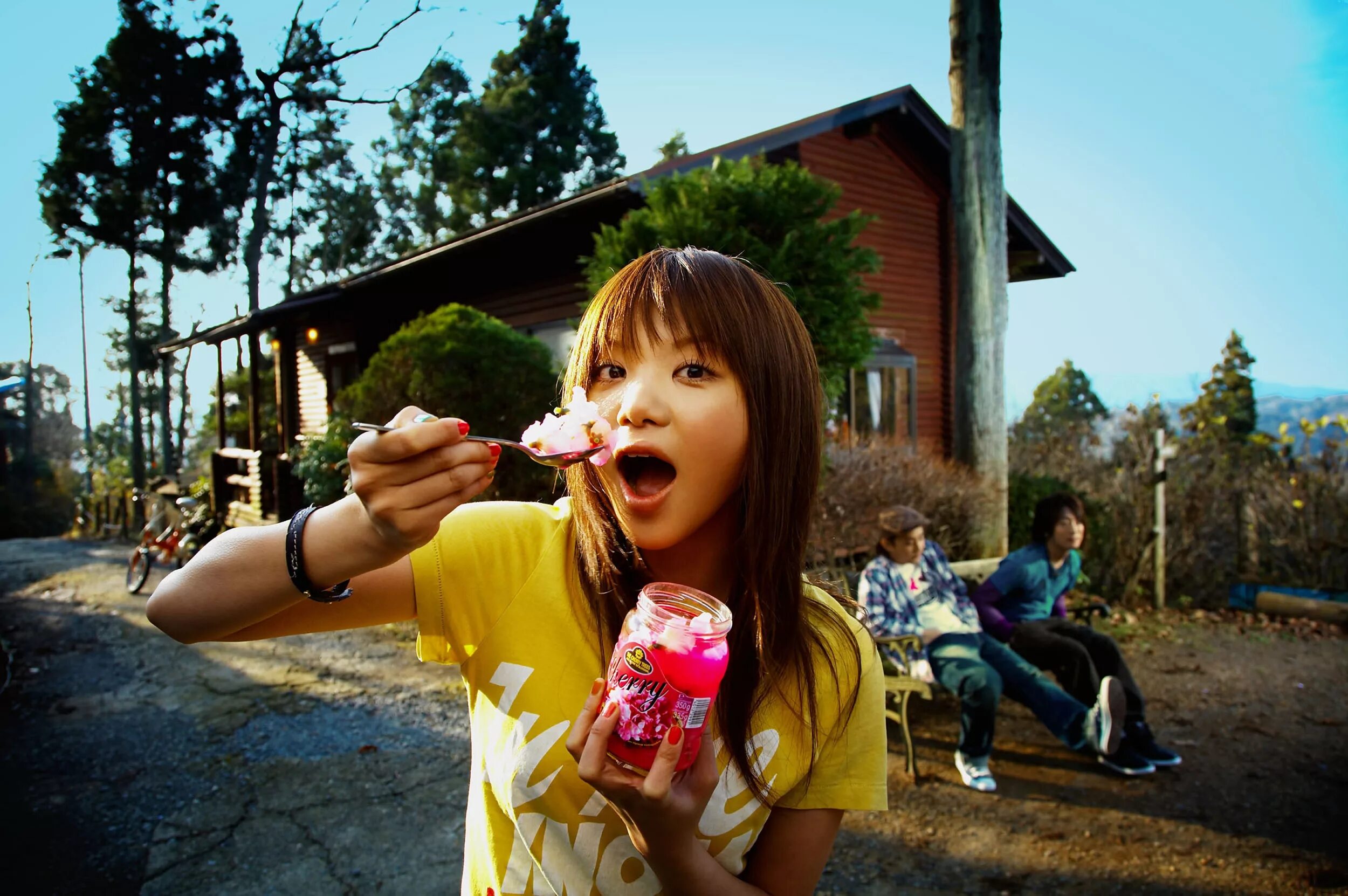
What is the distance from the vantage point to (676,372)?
1.22m

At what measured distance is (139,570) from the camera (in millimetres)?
10078

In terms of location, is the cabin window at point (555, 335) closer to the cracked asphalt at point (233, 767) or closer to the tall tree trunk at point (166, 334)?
the cracked asphalt at point (233, 767)

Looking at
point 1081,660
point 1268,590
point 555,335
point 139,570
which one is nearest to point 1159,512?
point 1268,590

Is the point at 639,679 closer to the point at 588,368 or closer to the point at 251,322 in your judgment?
the point at 588,368

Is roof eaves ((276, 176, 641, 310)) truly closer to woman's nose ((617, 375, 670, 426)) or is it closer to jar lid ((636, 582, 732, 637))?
woman's nose ((617, 375, 670, 426))

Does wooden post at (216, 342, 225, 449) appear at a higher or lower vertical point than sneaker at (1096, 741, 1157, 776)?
higher

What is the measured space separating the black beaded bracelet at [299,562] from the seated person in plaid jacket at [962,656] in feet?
13.1

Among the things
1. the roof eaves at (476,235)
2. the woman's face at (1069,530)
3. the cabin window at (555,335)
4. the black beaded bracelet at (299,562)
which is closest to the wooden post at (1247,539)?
the woman's face at (1069,530)

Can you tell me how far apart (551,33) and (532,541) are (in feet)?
94.6

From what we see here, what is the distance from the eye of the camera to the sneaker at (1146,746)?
4492 millimetres

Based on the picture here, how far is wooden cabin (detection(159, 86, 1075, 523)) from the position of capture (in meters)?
10.8

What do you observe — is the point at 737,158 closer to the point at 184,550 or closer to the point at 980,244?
the point at 980,244

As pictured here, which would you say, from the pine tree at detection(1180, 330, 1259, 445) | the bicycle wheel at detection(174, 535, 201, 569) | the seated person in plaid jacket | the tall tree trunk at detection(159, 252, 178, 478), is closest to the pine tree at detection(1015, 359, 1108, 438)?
the pine tree at detection(1180, 330, 1259, 445)

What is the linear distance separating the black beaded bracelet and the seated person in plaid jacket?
4.00 metres
